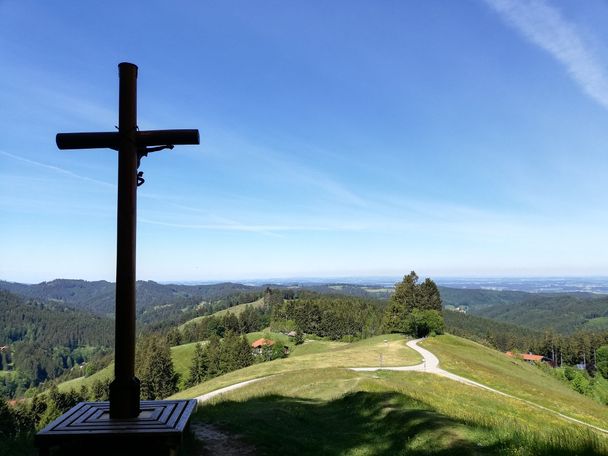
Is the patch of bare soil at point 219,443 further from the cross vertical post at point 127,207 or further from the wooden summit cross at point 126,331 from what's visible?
the cross vertical post at point 127,207

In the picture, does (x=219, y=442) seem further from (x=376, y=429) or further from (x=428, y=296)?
(x=428, y=296)

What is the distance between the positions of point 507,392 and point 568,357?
120253 mm

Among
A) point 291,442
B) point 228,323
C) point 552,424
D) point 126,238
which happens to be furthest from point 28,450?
point 228,323

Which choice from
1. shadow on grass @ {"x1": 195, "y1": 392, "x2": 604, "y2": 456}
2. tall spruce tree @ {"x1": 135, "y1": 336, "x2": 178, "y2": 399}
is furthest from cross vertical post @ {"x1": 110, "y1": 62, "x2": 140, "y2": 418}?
tall spruce tree @ {"x1": 135, "y1": 336, "x2": 178, "y2": 399}

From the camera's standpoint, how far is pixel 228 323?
144500 millimetres

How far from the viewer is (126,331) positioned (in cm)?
664

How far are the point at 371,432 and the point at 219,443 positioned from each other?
459 cm

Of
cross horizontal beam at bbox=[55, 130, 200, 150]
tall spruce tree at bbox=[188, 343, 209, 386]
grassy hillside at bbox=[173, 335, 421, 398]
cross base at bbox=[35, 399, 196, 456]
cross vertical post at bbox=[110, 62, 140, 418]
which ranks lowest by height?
tall spruce tree at bbox=[188, 343, 209, 386]

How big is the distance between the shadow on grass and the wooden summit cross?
467cm

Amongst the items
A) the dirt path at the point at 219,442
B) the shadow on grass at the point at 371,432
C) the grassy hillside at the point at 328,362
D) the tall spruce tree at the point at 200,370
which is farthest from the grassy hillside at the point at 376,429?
the tall spruce tree at the point at 200,370

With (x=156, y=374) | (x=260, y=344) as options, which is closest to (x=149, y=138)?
(x=156, y=374)

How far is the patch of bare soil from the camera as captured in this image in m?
10.2

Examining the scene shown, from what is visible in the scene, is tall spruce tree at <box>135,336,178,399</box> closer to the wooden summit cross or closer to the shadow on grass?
the shadow on grass

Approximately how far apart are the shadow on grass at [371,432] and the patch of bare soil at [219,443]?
303 millimetres
